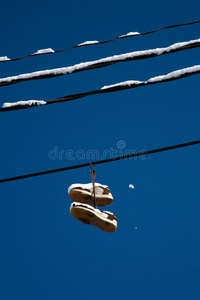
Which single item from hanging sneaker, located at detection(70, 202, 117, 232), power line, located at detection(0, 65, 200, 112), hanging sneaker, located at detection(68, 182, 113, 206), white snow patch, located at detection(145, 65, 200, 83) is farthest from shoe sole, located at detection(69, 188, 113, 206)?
white snow patch, located at detection(145, 65, 200, 83)

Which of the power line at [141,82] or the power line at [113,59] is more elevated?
the power line at [113,59]

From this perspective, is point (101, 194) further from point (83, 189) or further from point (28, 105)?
point (28, 105)

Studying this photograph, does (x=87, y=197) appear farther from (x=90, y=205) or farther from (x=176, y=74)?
(x=176, y=74)

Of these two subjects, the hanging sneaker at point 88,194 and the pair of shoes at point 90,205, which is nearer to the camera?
the pair of shoes at point 90,205

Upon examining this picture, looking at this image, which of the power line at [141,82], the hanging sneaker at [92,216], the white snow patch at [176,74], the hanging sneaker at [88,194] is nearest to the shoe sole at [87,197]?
the hanging sneaker at [88,194]

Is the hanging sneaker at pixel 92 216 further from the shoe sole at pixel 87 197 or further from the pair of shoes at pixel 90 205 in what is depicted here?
the shoe sole at pixel 87 197

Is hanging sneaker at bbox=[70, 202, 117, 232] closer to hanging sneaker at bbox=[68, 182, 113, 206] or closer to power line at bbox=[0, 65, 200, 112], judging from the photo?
hanging sneaker at bbox=[68, 182, 113, 206]

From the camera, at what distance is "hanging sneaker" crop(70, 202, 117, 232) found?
4.93 m

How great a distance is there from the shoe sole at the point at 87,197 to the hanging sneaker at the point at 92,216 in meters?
0.14

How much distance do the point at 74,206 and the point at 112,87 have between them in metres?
1.76

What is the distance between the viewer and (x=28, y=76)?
13.1 ft

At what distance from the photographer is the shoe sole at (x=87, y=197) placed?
16.8 ft

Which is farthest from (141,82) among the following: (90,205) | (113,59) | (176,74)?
(90,205)

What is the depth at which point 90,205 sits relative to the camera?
5.25 m
